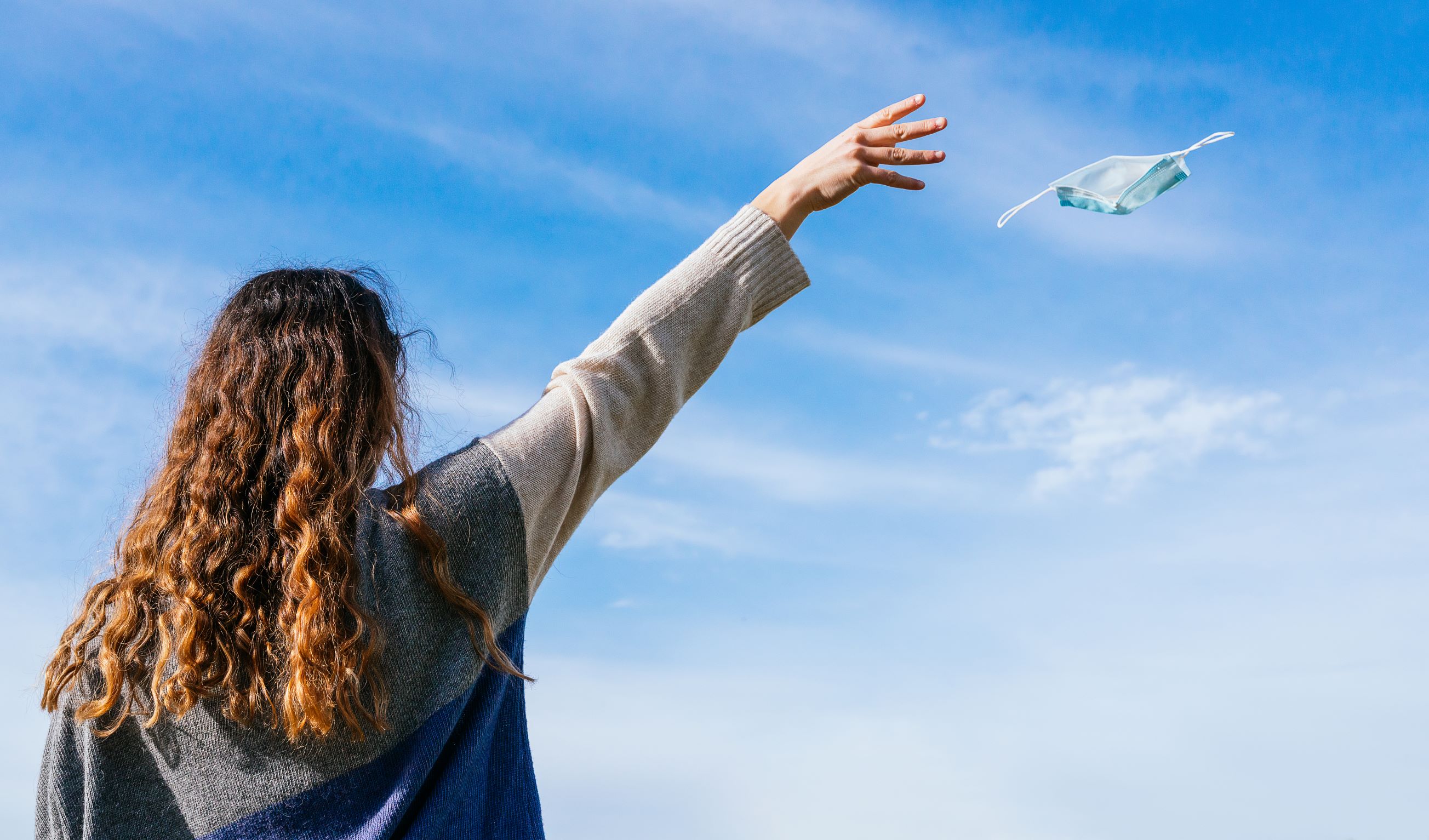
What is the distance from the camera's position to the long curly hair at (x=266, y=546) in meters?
1.98

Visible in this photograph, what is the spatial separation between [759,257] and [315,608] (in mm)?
1339

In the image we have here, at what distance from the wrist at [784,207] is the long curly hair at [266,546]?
1.04 metres

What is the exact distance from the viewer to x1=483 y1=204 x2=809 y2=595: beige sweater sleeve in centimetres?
225

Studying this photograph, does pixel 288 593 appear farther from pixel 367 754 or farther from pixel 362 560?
pixel 367 754

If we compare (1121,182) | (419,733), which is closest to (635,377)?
(419,733)

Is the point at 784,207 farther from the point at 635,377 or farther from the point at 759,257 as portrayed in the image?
the point at 635,377

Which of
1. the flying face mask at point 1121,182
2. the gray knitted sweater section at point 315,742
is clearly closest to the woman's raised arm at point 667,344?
the gray knitted sweater section at point 315,742

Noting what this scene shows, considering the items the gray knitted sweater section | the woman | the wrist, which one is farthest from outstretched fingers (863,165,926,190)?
the gray knitted sweater section

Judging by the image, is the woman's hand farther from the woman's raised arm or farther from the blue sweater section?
the blue sweater section

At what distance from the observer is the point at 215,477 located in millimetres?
2160

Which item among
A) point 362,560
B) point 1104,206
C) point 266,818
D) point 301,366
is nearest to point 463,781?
point 266,818

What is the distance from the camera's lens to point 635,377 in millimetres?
2398

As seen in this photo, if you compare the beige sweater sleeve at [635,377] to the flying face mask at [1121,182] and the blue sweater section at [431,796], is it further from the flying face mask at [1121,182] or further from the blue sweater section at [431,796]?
the flying face mask at [1121,182]

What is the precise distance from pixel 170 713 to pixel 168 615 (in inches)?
7.9
